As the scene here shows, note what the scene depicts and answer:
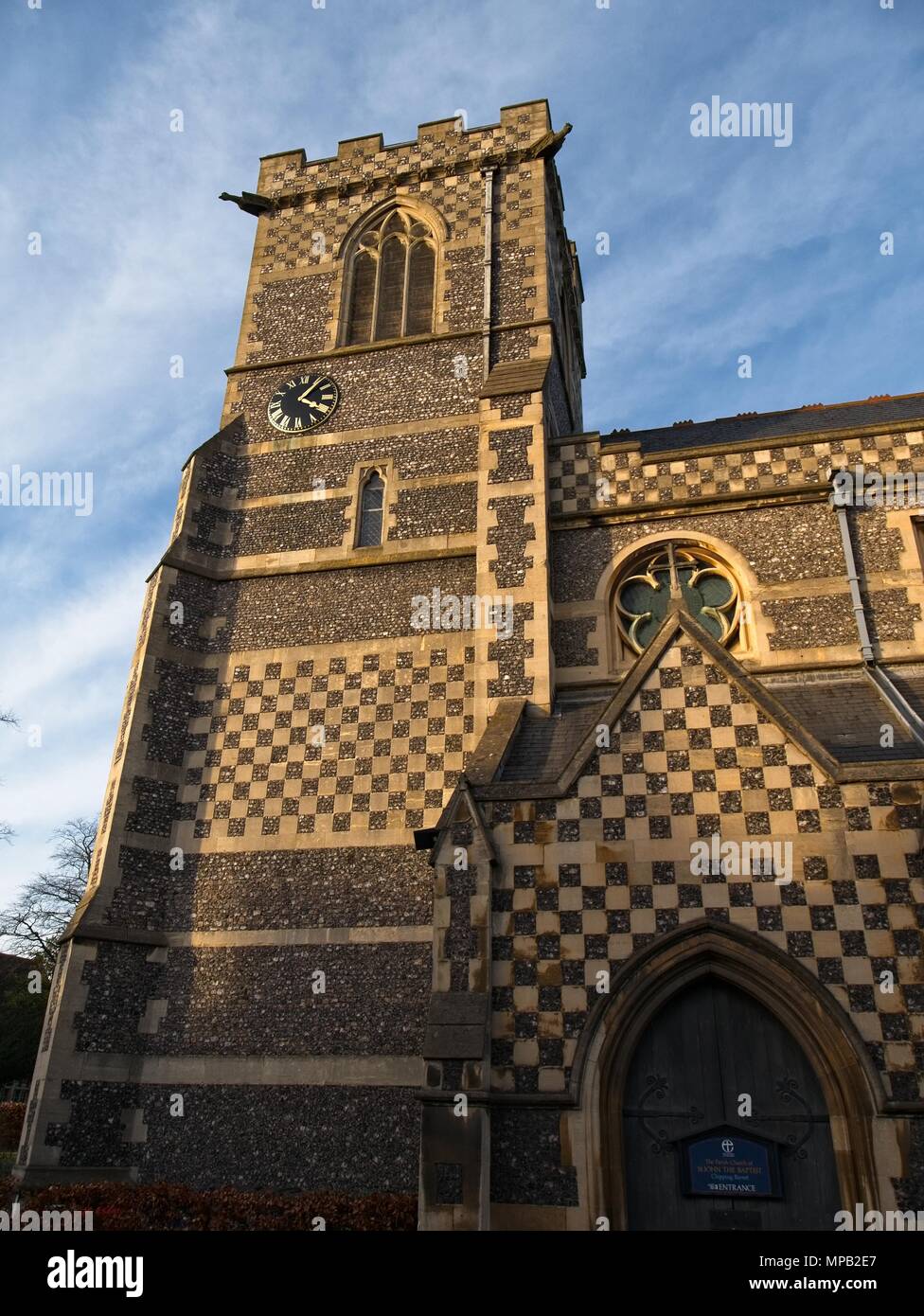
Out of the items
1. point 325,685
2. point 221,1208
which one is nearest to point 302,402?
point 325,685

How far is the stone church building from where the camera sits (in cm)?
870

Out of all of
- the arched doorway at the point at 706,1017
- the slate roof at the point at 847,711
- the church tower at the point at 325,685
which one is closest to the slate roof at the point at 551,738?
the church tower at the point at 325,685

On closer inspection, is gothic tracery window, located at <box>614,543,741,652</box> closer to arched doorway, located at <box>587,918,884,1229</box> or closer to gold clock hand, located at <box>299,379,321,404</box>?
arched doorway, located at <box>587,918,884,1229</box>

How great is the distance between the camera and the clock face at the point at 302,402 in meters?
17.5

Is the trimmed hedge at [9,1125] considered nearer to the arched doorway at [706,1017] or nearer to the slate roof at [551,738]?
the slate roof at [551,738]

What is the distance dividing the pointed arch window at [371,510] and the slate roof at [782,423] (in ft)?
13.2

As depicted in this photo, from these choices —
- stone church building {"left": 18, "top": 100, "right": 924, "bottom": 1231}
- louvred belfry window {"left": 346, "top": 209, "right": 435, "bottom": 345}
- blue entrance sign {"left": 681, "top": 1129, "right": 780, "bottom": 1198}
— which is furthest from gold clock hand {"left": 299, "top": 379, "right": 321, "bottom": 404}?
blue entrance sign {"left": 681, "top": 1129, "right": 780, "bottom": 1198}

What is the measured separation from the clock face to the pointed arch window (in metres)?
1.90

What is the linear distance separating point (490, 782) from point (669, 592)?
5.45 metres

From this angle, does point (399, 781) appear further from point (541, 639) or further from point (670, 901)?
point (670, 901)

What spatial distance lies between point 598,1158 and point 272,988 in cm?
547

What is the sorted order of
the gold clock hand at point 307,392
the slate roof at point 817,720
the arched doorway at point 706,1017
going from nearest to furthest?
the arched doorway at point 706,1017 → the slate roof at point 817,720 → the gold clock hand at point 307,392
